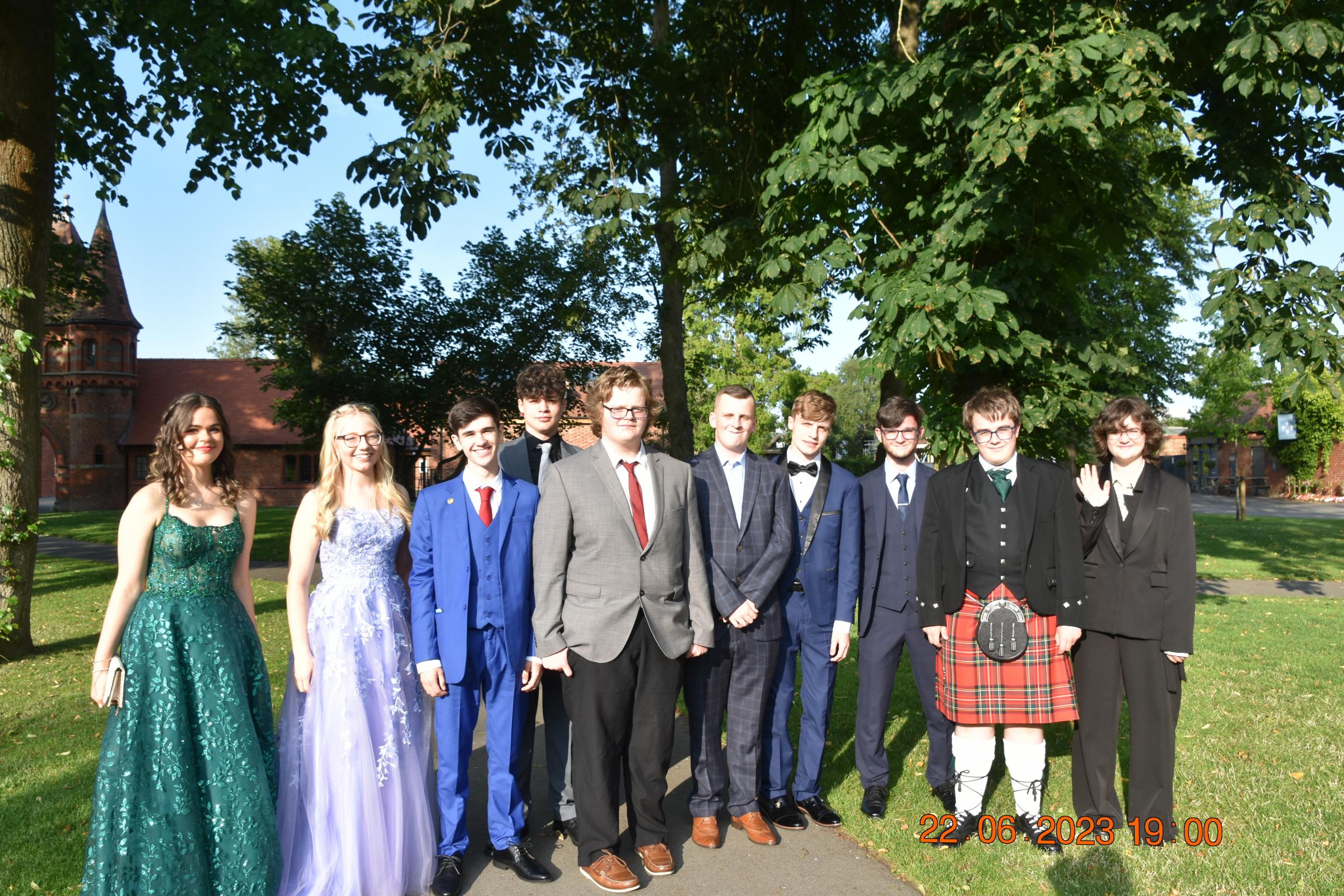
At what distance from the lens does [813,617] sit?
4.80 meters

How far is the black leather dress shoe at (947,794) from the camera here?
481 centimetres

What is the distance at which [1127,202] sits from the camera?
8469mm

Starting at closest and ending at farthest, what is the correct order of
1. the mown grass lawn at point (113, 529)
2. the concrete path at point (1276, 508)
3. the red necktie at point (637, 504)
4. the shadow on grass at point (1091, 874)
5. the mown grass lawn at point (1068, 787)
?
the shadow on grass at point (1091, 874) < the mown grass lawn at point (1068, 787) < the red necktie at point (637, 504) < the mown grass lawn at point (113, 529) < the concrete path at point (1276, 508)

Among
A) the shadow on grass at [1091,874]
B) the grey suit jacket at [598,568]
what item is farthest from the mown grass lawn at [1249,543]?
the shadow on grass at [1091,874]

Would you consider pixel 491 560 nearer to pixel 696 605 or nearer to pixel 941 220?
pixel 696 605

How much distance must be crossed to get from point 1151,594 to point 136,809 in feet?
14.8

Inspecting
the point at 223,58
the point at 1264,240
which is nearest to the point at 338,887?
the point at 1264,240

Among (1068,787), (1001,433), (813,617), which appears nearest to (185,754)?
(813,617)

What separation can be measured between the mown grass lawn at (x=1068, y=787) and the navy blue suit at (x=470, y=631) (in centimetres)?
133

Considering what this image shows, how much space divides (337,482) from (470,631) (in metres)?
0.93

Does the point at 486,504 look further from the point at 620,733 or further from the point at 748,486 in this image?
the point at 748,486

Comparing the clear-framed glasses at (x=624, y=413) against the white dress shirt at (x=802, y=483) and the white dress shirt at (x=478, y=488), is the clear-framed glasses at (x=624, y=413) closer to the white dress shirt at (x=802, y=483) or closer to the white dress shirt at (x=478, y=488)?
the white dress shirt at (x=478, y=488)

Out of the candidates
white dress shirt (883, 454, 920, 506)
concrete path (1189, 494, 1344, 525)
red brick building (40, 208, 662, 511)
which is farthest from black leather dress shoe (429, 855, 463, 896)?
red brick building (40, 208, 662, 511)

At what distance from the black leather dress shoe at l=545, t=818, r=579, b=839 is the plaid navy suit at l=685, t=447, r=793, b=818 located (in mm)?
625
